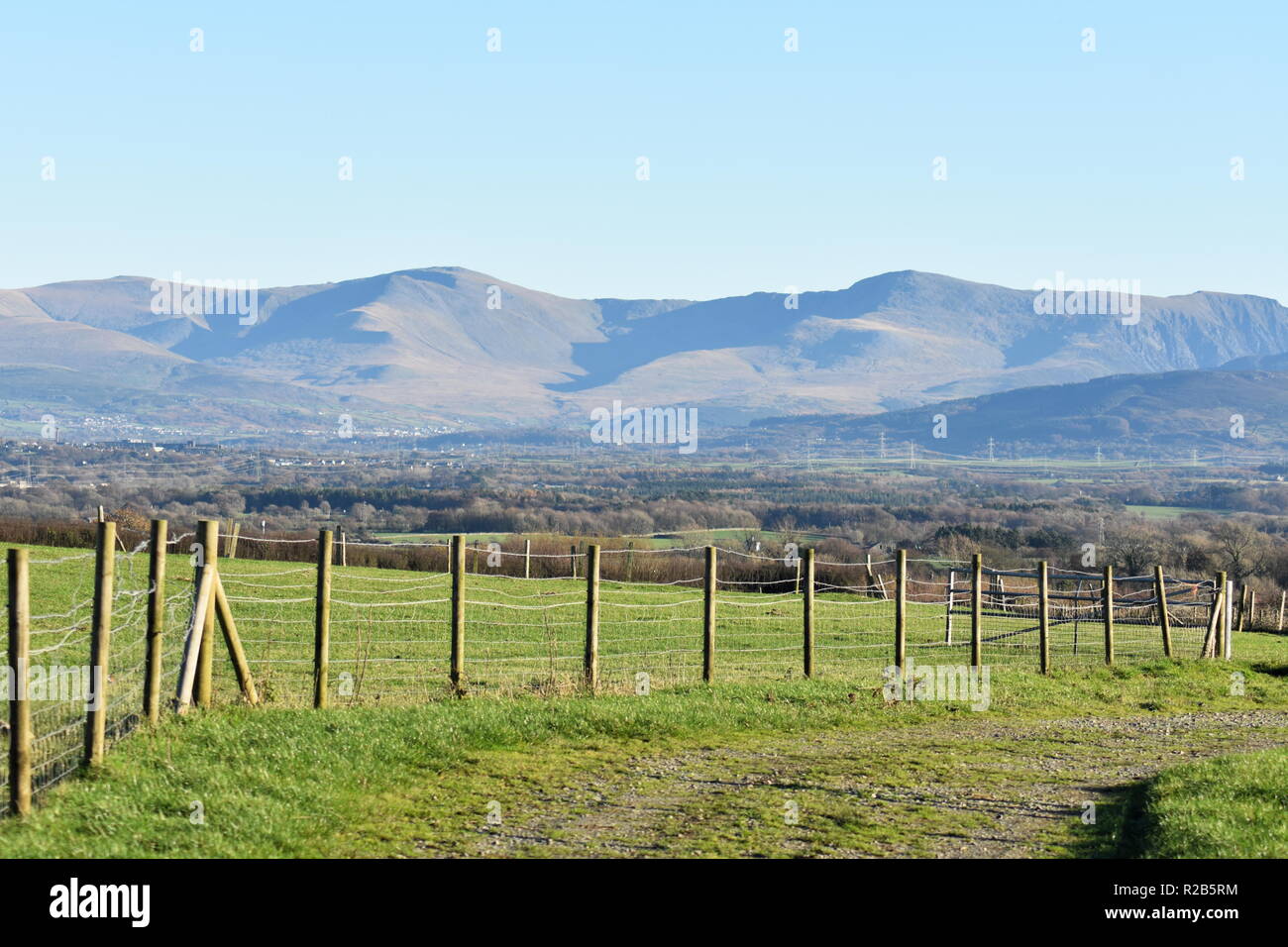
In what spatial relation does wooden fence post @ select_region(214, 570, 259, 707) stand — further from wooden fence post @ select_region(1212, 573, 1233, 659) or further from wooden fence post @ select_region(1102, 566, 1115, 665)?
wooden fence post @ select_region(1212, 573, 1233, 659)

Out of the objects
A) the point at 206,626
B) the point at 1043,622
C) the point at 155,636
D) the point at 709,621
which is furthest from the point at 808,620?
the point at 155,636

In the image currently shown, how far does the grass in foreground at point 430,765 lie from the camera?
971cm

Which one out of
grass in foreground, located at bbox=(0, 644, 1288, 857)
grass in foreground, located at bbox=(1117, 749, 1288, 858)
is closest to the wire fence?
grass in foreground, located at bbox=(0, 644, 1288, 857)

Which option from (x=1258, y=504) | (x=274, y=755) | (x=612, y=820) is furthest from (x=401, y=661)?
(x=1258, y=504)

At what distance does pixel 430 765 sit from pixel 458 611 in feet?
13.8

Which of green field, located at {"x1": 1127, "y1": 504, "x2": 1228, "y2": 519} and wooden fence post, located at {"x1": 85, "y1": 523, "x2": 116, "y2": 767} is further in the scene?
green field, located at {"x1": 1127, "y1": 504, "x2": 1228, "y2": 519}

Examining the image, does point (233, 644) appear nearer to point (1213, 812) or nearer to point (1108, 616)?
point (1213, 812)

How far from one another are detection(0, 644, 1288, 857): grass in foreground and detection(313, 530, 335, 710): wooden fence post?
28.5 inches

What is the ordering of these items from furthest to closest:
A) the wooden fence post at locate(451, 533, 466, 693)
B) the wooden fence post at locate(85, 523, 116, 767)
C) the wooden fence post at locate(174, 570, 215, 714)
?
1. the wooden fence post at locate(451, 533, 466, 693)
2. the wooden fence post at locate(174, 570, 215, 714)
3. the wooden fence post at locate(85, 523, 116, 767)

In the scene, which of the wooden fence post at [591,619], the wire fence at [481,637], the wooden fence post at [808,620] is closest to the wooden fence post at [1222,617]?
the wire fence at [481,637]

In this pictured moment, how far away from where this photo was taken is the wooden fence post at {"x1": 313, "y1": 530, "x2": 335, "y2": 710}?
587 inches

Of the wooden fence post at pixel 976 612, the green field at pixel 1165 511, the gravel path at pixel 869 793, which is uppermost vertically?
the green field at pixel 1165 511

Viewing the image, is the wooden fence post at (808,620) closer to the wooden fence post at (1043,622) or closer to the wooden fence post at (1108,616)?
the wooden fence post at (1043,622)

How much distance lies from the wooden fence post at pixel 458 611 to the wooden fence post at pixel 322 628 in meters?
1.62
